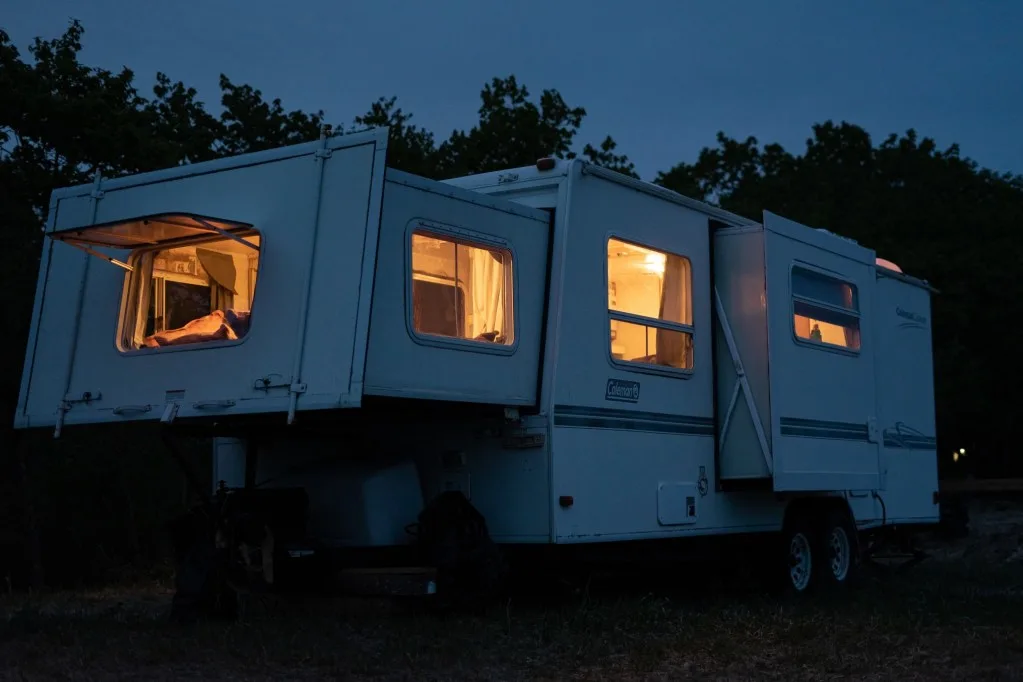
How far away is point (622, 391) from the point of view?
9414 mm

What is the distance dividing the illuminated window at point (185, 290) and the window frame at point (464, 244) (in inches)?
41.8

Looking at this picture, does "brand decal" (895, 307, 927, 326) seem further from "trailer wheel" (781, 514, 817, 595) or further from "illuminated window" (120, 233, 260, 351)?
"illuminated window" (120, 233, 260, 351)

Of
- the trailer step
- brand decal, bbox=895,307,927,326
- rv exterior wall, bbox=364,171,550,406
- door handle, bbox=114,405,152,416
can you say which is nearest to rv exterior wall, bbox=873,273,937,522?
brand decal, bbox=895,307,927,326

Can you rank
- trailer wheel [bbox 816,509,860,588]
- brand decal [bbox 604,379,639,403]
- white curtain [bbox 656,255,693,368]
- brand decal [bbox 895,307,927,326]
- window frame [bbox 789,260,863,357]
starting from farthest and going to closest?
brand decal [bbox 895,307,927,326] < trailer wheel [bbox 816,509,860,588] < window frame [bbox 789,260,863,357] < white curtain [bbox 656,255,693,368] < brand decal [bbox 604,379,639,403]

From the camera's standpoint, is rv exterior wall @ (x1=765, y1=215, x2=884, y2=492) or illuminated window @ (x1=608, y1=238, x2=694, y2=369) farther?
rv exterior wall @ (x1=765, y1=215, x2=884, y2=492)

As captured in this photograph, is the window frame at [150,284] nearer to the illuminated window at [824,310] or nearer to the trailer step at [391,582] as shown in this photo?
the trailer step at [391,582]

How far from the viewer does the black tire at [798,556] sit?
1114 cm

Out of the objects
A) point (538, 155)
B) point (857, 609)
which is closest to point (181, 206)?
point (857, 609)

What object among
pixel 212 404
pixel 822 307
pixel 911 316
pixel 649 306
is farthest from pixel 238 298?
pixel 911 316

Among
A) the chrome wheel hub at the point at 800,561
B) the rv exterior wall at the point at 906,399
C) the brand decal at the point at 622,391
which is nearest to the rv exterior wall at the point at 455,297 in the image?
the brand decal at the point at 622,391

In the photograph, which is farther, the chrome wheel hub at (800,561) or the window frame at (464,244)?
the chrome wheel hub at (800,561)

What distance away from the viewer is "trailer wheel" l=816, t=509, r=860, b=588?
1190 centimetres

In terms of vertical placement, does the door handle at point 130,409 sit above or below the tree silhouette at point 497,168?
below

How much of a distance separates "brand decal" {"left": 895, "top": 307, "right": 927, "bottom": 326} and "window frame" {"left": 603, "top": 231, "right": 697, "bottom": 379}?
12.9 feet
